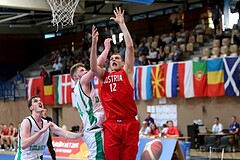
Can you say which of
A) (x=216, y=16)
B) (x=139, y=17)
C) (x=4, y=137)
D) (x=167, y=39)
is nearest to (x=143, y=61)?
(x=167, y=39)

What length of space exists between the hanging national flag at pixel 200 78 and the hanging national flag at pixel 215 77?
0.19 metres

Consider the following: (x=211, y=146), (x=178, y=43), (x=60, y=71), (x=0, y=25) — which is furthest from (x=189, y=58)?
(x=0, y=25)

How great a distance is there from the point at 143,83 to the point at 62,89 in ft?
20.1

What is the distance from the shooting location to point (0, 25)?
115 ft

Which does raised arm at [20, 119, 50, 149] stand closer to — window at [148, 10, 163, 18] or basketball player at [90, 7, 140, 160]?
basketball player at [90, 7, 140, 160]

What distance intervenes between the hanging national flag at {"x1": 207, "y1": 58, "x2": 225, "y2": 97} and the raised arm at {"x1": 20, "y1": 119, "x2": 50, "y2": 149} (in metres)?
13.7

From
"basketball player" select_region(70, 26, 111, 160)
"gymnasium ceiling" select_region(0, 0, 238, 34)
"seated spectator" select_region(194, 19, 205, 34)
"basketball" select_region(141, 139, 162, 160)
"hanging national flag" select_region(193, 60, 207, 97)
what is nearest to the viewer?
"basketball player" select_region(70, 26, 111, 160)

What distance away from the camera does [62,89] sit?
88.5 ft

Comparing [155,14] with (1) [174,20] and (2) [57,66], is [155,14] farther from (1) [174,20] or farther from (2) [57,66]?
(2) [57,66]

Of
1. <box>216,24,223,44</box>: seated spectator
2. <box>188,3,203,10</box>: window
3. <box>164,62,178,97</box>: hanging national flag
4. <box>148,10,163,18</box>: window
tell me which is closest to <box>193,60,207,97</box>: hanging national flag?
<box>164,62,178,97</box>: hanging national flag

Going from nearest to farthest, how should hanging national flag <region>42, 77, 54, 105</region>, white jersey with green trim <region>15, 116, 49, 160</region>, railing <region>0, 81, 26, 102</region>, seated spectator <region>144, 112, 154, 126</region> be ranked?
white jersey with green trim <region>15, 116, 49, 160</region>, seated spectator <region>144, 112, 154, 126</region>, hanging national flag <region>42, 77, 54, 105</region>, railing <region>0, 81, 26, 102</region>

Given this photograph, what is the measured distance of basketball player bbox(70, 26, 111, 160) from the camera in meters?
6.42

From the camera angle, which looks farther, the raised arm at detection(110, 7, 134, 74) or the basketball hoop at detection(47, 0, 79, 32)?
the basketball hoop at detection(47, 0, 79, 32)

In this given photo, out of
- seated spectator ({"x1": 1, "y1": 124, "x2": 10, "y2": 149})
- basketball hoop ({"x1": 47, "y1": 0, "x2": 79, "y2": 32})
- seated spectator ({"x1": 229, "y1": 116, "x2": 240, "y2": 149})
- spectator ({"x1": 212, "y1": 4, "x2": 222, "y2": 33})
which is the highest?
spectator ({"x1": 212, "y1": 4, "x2": 222, "y2": 33})
